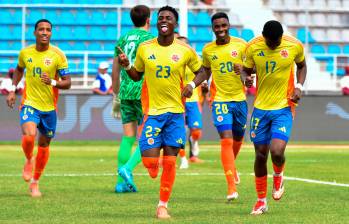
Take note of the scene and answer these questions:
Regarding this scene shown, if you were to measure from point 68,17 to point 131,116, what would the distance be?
19799 mm

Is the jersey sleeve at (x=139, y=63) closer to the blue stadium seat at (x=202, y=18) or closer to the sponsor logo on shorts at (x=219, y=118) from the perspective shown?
the sponsor logo on shorts at (x=219, y=118)

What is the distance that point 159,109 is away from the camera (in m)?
10.2

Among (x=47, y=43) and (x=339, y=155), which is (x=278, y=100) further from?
(x=339, y=155)

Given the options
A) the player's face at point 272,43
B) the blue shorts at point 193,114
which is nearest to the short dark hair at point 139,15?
the player's face at point 272,43

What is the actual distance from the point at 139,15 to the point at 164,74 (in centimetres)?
309

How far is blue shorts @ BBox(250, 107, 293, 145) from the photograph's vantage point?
10.4 metres

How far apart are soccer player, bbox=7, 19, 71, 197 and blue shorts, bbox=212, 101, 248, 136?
206 centimetres

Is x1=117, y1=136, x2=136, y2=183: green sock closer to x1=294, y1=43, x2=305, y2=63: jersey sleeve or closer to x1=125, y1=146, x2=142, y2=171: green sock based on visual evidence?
x1=125, y1=146, x2=142, y2=171: green sock

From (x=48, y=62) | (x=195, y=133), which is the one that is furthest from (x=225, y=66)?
(x=195, y=133)

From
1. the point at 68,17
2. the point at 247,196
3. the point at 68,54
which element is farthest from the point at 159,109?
the point at 68,17

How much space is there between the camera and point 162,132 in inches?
404

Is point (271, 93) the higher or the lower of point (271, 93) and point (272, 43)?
the lower

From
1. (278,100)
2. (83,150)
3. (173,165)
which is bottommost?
(83,150)

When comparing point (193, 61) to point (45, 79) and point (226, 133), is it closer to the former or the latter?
point (45, 79)
